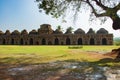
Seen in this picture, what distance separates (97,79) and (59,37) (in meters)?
64.3

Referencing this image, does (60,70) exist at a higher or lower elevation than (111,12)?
lower

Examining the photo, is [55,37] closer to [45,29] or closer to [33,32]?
[45,29]

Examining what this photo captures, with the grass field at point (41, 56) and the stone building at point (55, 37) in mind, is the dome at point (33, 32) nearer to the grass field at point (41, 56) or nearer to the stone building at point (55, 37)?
the stone building at point (55, 37)

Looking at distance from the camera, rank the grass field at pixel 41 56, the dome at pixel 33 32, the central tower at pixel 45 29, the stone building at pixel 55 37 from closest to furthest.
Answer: the grass field at pixel 41 56 → the stone building at pixel 55 37 → the central tower at pixel 45 29 → the dome at pixel 33 32

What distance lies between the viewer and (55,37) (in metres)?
76.1

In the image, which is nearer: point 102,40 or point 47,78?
point 47,78

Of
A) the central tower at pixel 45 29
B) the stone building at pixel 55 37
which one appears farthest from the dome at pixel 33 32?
the central tower at pixel 45 29

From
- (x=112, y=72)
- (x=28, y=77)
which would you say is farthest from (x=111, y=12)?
(x=28, y=77)

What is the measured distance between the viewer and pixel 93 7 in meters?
22.0

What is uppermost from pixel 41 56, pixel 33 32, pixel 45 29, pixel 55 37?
pixel 45 29

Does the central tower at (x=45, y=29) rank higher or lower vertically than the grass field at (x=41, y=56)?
higher

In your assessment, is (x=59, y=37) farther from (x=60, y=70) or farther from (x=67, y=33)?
(x=60, y=70)

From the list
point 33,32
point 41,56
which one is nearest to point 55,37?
point 33,32

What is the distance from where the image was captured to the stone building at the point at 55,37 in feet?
242
